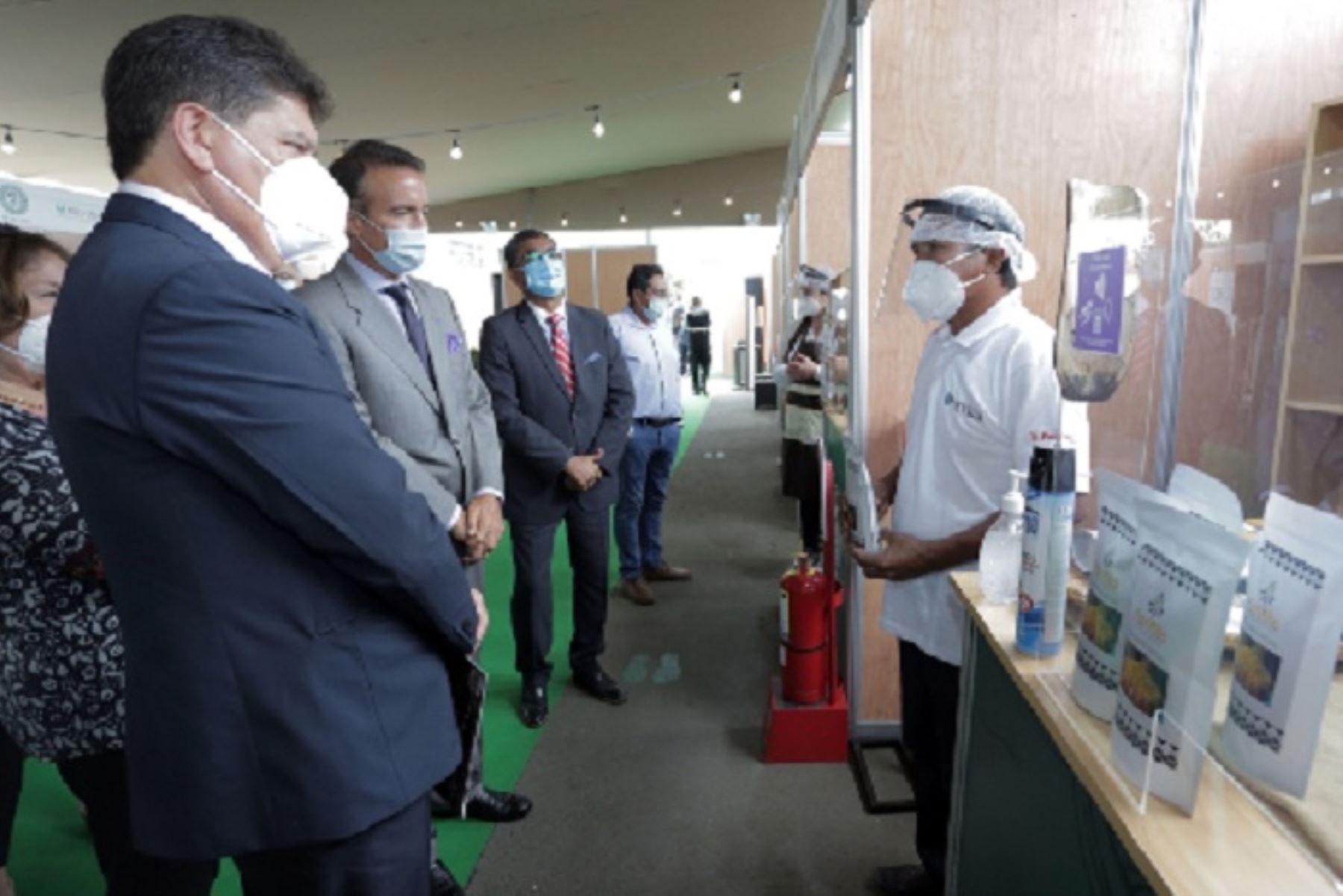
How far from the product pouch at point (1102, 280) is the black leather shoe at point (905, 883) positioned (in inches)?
48.8

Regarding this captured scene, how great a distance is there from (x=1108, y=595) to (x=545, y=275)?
218cm

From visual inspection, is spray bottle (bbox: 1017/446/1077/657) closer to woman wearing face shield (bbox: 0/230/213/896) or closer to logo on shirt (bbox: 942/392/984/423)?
logo on shirt (bbox: 942/392/984/423)

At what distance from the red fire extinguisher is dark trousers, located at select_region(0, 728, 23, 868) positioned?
6.21 feet

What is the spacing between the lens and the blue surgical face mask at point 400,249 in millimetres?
1823

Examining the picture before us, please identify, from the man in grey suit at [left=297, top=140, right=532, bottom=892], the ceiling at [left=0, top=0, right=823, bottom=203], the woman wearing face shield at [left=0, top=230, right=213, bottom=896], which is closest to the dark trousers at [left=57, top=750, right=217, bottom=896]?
the woman wearing face shield at [left=0, top=230, right=213, bottom=896]

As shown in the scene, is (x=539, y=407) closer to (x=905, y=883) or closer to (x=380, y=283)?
(x=380, y=283)

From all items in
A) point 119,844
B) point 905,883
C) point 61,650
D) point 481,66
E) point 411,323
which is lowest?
point 905,883

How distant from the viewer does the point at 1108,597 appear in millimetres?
876

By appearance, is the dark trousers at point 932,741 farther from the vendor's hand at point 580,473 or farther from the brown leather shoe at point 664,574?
the brown leather shoe at point 664,574

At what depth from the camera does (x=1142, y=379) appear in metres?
1.40

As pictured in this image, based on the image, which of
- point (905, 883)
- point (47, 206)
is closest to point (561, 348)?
point (905, 883)

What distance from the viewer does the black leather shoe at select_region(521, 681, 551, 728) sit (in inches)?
107

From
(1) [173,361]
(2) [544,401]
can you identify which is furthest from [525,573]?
(1) [173,361]

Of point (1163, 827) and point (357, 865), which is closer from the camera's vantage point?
point (1163, 827)
